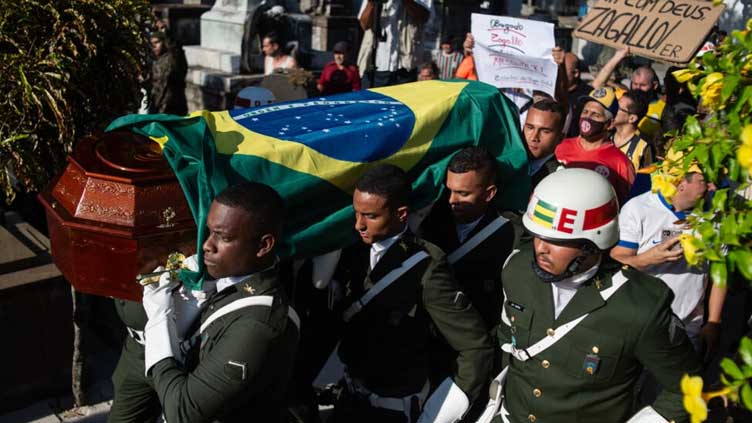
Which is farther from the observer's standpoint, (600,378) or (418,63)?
(418,63)

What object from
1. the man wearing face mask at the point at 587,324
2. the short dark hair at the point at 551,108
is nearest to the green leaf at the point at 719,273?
the man wearing face mask at the point at 587,324

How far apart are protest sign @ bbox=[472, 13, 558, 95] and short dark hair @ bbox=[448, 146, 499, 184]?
8.53 feet

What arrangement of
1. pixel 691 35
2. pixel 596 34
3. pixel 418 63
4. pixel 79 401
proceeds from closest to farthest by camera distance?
pixel 79 401, pixel 691 35, pixel 596 34, pixel 418 63

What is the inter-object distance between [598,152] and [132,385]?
10.3 feet

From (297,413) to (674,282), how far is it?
1996mm

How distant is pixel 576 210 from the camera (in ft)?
8.74

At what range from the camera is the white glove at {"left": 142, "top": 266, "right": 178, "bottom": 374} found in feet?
8.38

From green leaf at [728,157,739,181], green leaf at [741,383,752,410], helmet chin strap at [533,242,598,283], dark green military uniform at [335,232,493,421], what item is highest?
green leaf at [728,157,739,181]

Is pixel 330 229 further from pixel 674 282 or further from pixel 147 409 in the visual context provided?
pixel 674 282

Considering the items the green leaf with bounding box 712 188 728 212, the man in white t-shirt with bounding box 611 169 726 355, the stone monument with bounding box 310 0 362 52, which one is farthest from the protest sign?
the stone monument with bounding box 310 0 362 52

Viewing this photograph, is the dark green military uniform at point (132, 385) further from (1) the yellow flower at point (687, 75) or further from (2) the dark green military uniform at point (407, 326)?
(1) the yellow flower at point (687, 75)

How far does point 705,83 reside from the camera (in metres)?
1.90

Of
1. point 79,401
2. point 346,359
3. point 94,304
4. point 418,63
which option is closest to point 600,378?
point 346,359

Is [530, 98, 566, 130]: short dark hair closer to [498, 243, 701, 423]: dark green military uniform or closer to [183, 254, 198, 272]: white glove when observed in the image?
[498, 243, 701, 423]: dark green military uniform
